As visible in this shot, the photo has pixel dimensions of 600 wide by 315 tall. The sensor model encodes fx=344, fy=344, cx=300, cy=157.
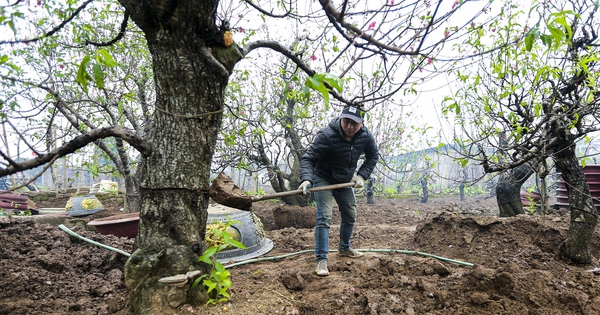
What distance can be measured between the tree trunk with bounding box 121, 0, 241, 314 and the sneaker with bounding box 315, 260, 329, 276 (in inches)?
46.6

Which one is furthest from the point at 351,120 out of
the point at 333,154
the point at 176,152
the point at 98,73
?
the point at 98,73

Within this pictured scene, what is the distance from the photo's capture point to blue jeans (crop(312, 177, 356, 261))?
3248mm

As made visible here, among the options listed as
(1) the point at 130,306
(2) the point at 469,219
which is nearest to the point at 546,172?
(2) the point at 469,219

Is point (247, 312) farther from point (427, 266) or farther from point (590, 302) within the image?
point (590, 302)

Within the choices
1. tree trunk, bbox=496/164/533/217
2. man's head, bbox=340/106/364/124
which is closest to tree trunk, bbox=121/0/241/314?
man's head, bbox=340/106/364/124

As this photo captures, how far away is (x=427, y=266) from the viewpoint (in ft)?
9.97

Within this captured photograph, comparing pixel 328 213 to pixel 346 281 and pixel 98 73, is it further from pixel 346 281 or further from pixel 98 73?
pixel 98 73

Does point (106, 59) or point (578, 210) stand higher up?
point (106, 59)

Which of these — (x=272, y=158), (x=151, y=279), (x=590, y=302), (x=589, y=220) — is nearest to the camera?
(x=151, y=279)

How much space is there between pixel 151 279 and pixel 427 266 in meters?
2.26

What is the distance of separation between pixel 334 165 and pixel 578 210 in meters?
2.22

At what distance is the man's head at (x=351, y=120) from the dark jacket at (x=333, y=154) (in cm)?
8

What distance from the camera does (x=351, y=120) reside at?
3.21 metres

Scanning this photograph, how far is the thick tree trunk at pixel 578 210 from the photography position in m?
3.05
